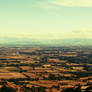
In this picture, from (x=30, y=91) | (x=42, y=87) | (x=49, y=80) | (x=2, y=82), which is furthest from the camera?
(x=49, y=80)

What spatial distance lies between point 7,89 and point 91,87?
32.1 meters

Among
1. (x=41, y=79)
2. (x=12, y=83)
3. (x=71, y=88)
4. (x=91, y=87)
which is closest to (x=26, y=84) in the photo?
(x=12, y=83)

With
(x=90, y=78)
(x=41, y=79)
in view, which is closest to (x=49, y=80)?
(x=41, y=79)

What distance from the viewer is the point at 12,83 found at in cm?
9075

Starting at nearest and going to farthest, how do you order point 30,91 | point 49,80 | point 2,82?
point 30,91 < point 2,82 < point 49,80

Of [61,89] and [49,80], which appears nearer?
[61,89]

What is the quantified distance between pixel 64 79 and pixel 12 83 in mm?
24336

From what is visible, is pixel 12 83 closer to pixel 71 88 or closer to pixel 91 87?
pixel 71 88

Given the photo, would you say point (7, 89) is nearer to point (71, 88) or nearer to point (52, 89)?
point (52, 89)

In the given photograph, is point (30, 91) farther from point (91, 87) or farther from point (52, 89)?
point (91, 87)

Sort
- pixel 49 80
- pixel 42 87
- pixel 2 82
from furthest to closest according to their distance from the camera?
pixel 49 80 < pixel 2 82 < pixel 42 87

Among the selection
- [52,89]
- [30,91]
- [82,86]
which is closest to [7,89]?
[30,91]

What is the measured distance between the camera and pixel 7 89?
262 ft

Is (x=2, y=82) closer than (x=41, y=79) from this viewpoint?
Yes
